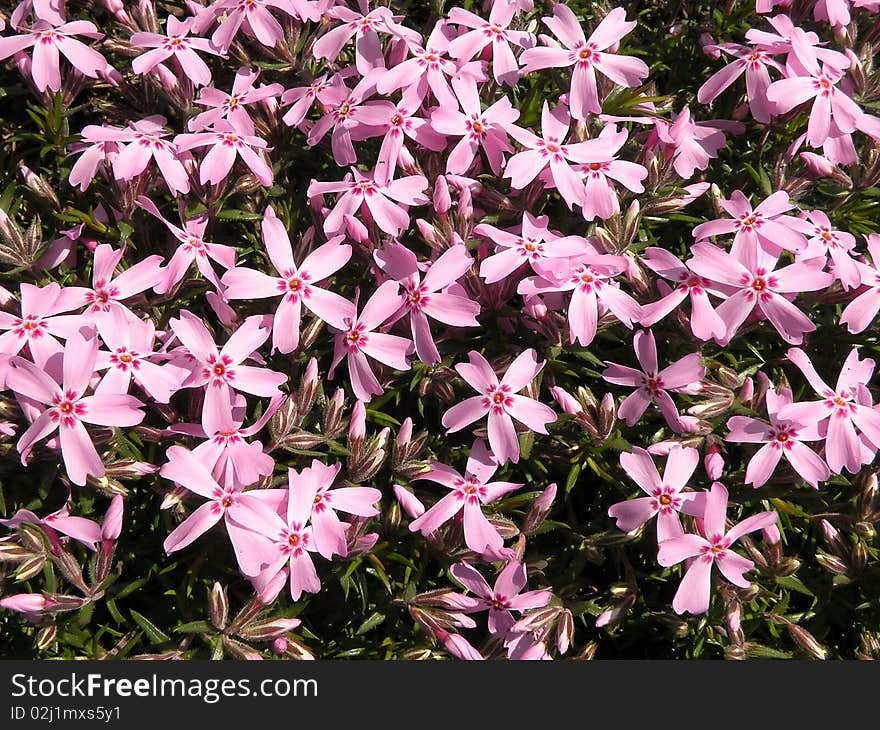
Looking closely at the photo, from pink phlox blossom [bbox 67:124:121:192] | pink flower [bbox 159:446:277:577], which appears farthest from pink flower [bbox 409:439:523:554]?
pink phlox blossom [bbox 67:124:121:192]

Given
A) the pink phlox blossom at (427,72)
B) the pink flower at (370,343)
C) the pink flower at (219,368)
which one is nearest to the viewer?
the pink flower at (219,368)

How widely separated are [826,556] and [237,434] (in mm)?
1730

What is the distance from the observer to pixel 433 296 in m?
2.37

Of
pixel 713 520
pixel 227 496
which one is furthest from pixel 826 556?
pixel 227 496

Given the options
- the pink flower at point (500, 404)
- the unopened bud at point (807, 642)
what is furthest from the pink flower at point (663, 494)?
the unopened bud at point (807, 642)

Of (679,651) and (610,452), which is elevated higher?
(610,452)

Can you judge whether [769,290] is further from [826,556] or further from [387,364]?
[387,364]

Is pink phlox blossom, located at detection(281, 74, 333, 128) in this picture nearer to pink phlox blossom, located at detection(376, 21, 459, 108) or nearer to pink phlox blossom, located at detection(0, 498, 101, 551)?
pink phlox blossom, located at detection(376, 21, 459, 108)

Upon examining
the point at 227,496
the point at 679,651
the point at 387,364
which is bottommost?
the point at 679,651

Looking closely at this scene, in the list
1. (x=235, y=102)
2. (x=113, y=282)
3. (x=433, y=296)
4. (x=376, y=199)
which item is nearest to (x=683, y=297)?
(x=433, y=296)

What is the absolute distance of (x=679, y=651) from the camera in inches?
108

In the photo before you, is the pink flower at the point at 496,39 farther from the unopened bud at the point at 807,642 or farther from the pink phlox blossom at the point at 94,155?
the unopened bud at the point at 807,642

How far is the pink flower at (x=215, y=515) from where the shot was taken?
7.13 ft

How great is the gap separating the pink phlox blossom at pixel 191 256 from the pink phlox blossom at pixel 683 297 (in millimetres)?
1224
